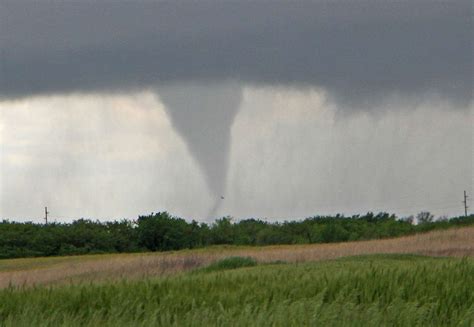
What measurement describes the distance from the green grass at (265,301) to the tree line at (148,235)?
62.3m

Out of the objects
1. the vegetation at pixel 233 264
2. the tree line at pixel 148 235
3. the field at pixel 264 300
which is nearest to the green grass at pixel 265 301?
the field at pixel 264 300

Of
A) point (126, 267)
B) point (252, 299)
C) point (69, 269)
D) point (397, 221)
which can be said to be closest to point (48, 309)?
point (252, 299)

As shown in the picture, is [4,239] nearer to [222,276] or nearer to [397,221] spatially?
[397,221]

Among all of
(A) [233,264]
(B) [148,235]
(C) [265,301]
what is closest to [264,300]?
(C) [265,301]

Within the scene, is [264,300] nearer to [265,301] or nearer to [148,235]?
[265,301]

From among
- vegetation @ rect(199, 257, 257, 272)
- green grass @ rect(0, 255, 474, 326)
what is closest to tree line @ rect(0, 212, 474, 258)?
vegetation @ rect(199, 257, 257, 272)

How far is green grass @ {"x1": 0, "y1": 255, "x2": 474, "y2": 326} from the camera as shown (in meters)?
11.1

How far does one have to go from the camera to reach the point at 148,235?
83.2 m

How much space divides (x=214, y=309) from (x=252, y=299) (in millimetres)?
764

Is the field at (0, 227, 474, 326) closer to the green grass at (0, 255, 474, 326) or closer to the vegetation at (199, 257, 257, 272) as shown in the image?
the green grass at (0, 255, 474, 326)

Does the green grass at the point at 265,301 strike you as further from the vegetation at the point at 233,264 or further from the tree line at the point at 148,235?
the tree line at the point at 148,235

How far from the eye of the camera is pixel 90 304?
43.0ft

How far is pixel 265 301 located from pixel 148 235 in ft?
233

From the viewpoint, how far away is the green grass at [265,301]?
1110cm
